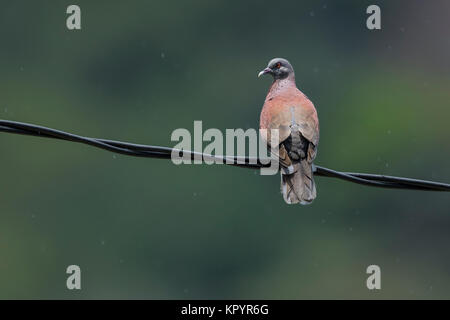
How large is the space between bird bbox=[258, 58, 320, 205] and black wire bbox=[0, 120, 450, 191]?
74 centimetres

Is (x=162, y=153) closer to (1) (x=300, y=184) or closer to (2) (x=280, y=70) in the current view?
(1) (x=300, y=184)

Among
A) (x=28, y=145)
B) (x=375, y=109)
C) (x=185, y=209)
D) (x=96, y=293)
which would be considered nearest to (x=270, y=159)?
(x=96, y=293)

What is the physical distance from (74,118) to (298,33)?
5580 mm

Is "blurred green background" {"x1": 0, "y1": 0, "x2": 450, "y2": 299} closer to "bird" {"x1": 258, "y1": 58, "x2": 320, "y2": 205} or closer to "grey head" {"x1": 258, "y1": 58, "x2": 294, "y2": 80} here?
"grey head" {"x1": 258, "y1": 58, "x2": 294, "y2": 80}

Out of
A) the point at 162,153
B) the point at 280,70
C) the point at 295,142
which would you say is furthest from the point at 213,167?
the point at 162,153

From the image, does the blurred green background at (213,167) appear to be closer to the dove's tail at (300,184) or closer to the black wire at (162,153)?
the dove's tail at (300,184)

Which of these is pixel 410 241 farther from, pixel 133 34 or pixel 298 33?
pixel 133 34

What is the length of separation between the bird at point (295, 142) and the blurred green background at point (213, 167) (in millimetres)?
13065

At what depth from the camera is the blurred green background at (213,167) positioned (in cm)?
2077

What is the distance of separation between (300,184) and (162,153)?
126 centimetres

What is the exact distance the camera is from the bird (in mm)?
5855

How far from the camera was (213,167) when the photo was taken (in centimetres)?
2059

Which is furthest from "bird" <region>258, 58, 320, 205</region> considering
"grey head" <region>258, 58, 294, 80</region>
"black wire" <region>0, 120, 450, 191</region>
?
"grey head" <region>258, 58, 294, 80</region>

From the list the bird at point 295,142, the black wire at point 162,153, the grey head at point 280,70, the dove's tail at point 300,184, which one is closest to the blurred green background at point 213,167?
the grey head at point 280,70
